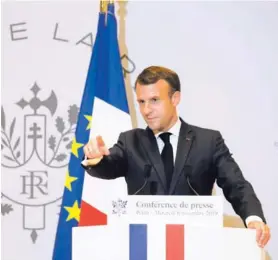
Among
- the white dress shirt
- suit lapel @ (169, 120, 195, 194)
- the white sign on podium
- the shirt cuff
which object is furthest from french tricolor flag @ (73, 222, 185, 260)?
the white dress shirt

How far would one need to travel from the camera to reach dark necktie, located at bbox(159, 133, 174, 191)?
1771 millimetres

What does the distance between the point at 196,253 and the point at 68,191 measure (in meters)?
1.07

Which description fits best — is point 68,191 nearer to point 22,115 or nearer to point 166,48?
point 22,115

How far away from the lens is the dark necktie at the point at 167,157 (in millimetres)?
1771

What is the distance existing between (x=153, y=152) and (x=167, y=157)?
0.20 feet

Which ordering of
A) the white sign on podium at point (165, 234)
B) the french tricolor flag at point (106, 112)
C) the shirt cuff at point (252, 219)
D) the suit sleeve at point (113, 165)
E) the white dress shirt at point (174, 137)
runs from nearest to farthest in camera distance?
→ the white sign on podium at point (165, 234)
the shirt cuff at point (252, 219)
the suit sleeve at point (113, 165)
the white dress shirt at point (174, 137)
the french tricolor flag at point (106, 112)

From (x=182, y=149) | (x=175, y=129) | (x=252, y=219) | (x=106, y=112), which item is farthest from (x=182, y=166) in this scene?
(x=106, y=112)

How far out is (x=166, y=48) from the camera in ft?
→ 8.42

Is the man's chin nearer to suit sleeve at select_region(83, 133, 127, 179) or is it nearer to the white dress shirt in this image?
the white dress shirt

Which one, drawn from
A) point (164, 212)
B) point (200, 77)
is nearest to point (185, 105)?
point (200, 77)

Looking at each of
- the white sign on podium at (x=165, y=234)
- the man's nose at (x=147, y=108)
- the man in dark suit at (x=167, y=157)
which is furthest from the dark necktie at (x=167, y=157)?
the white sign on podium at (x=165, y=234)

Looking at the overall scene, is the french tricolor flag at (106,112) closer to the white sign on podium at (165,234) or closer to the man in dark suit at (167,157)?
the man in dark suit at (167,157)

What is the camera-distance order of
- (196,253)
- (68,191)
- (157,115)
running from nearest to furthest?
(196,253) → (157,115) → (68,191)

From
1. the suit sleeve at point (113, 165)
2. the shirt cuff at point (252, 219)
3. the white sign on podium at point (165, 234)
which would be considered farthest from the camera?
the suit sleeve at point (113, 165)
